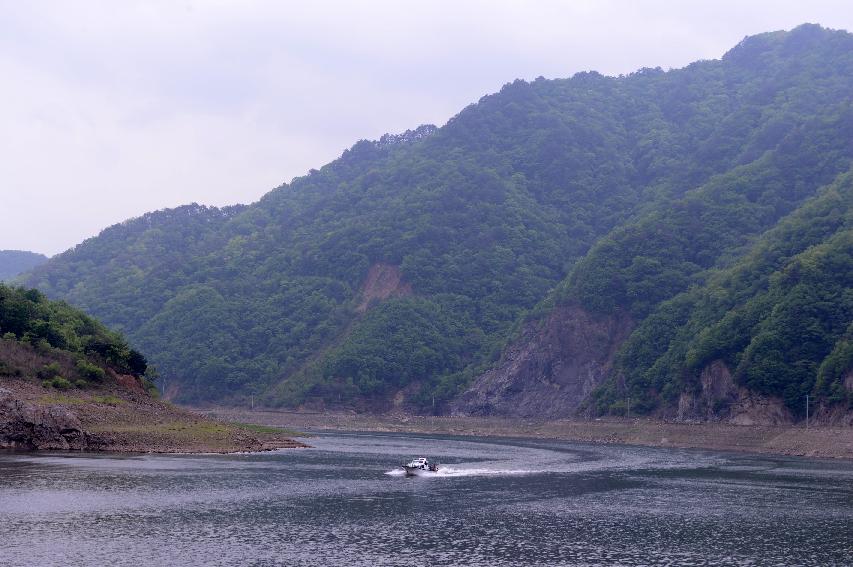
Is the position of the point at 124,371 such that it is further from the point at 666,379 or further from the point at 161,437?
the point at 666,379

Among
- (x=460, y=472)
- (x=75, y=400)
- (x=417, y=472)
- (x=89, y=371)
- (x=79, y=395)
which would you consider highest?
(x=89, y=371)

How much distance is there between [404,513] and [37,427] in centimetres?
5045

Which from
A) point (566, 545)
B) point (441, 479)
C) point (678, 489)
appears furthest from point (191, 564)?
point (678, 489)

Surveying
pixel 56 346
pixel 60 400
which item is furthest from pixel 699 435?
pixel 60 400

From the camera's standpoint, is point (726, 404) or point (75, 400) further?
point (726, 404)

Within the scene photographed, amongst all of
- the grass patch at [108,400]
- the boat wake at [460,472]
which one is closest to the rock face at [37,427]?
the grass patch at [108,400]

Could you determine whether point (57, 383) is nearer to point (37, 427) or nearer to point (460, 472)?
point (37, 427)

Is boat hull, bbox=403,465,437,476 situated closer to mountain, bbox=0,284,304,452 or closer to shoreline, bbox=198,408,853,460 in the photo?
mountain, bbox=0,284,304,452

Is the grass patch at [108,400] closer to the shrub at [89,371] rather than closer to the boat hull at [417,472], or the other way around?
the shrub at [89,371]

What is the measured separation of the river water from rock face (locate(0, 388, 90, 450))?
266 inches

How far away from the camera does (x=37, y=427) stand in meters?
102

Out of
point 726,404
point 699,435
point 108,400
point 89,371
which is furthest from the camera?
point 726,404

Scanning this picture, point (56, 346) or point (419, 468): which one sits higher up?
point (56, 346)

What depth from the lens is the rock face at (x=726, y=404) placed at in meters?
156
